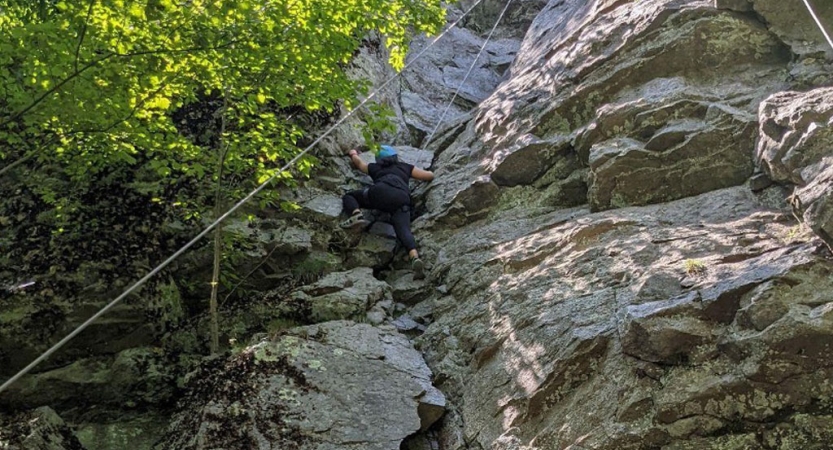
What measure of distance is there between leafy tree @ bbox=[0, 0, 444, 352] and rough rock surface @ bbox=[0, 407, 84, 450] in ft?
6.49

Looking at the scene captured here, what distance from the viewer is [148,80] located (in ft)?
17.8

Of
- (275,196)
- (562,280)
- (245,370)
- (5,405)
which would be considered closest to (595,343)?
(562,280)

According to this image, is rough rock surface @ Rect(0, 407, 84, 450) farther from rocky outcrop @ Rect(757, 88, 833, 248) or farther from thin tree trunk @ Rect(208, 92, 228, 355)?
rocky outcrop @ Rect(757, 88, 833, 248)

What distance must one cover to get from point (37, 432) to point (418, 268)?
4643mm

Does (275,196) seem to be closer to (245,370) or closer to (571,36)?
(245,370)

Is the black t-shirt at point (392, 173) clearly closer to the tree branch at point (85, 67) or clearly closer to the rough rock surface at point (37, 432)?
the tree branch at point (85, 67)

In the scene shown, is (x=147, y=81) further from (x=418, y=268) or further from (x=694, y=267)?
(x=694, y=267)

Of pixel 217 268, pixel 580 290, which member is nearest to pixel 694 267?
pixel 580 290

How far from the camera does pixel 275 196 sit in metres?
7.11

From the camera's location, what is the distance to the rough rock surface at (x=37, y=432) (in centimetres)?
500

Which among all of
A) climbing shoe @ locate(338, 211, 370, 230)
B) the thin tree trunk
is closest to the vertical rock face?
climbing shoe @ locate(338, 211, 370, 230)

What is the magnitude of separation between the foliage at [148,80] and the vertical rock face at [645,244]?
8.38 ft

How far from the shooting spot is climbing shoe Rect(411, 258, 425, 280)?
318 inches

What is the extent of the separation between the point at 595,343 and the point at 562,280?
1229 mm
